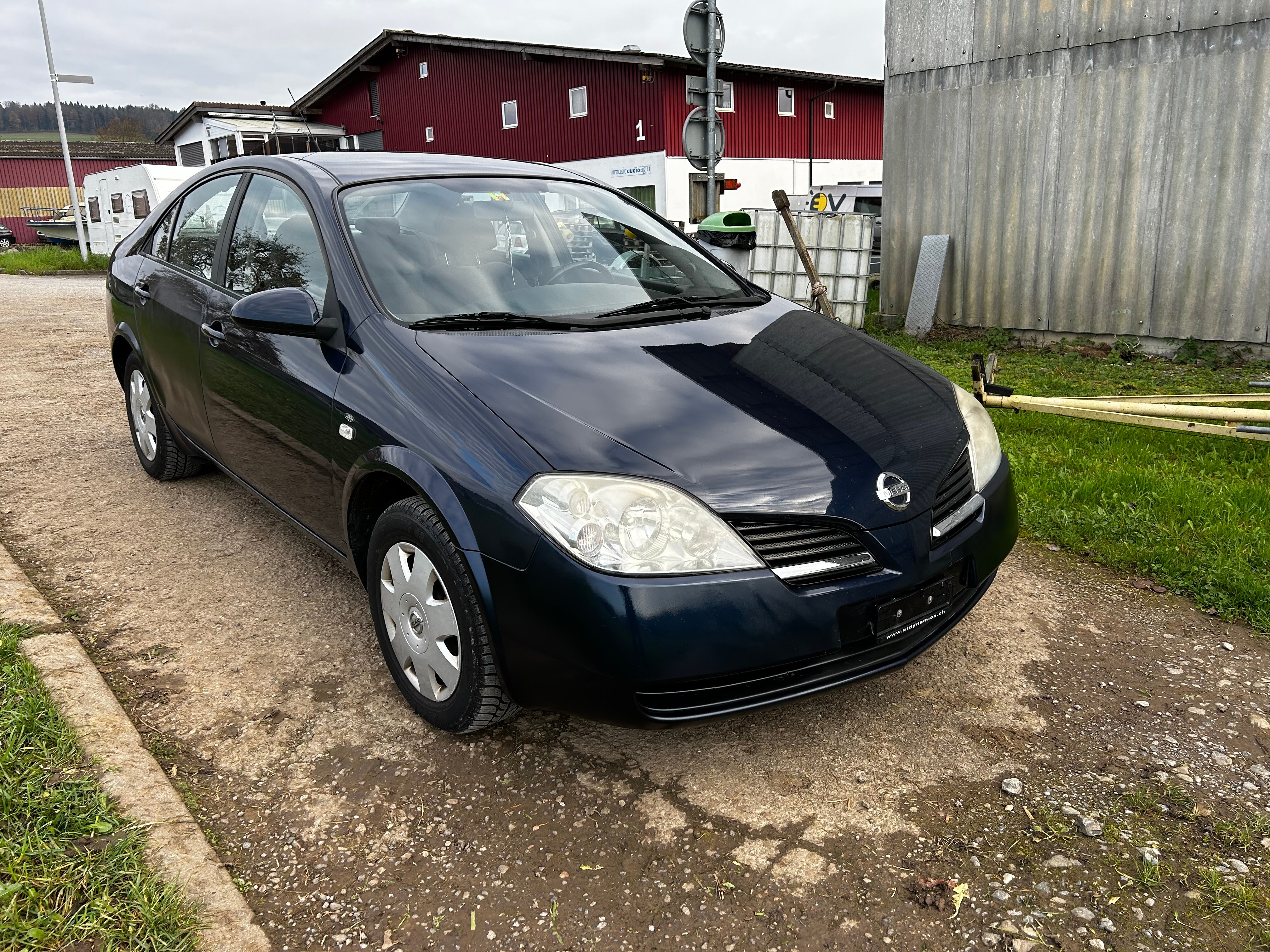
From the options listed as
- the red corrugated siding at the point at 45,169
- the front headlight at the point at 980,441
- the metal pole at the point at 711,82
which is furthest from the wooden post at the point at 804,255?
the red corrugated siding at the point at 45,169

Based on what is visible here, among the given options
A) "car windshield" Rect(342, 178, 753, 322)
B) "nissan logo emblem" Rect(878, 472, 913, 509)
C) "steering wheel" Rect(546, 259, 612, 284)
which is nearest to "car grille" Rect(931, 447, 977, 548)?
"nissan logo emblem" Rect(878, 472, 913, 509)

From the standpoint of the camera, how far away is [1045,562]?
3.95m

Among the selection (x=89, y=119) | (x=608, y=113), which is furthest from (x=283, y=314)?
(x=89, y=119)

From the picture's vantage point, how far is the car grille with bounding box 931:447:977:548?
2.51m

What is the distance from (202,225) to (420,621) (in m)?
2.49

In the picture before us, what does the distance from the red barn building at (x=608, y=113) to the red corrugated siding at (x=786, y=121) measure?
47mm

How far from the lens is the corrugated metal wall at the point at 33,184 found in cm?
4341

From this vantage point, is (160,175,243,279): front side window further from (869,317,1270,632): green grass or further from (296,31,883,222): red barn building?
(296,31,883,222): red barn building

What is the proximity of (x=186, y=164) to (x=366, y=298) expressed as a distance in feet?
128

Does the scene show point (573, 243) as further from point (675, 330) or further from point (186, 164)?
point (186, 164)

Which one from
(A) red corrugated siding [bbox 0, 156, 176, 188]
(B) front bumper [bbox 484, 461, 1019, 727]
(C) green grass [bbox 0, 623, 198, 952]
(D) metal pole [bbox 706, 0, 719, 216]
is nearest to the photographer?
(C) green grass [bbox 0, 623, 198, 952]

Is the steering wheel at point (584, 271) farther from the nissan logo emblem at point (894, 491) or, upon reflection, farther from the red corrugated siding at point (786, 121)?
the red corrugated siding at point (786, 121)

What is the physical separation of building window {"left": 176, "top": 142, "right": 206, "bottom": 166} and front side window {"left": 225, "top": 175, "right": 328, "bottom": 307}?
Answer: 3531 cm

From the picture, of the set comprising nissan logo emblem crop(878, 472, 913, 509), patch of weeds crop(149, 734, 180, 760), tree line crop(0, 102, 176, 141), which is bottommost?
patch of weeds crop(149, 734, 180, 760)
